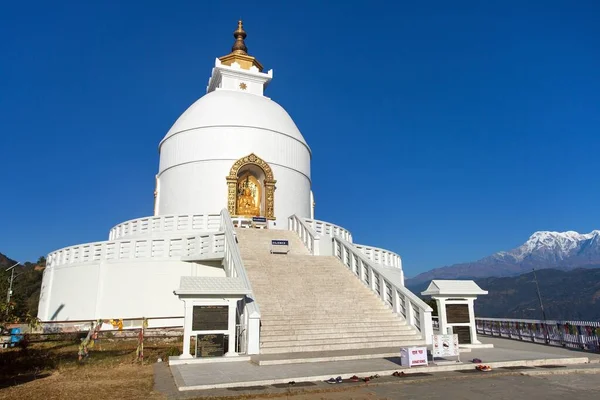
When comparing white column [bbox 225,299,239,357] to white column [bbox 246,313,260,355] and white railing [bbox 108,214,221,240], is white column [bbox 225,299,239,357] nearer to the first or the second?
white column [bbox 246,313,260,355]

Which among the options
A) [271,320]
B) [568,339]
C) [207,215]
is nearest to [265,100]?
[207,215]

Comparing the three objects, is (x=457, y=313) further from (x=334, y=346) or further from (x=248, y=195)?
(x=248, y=195)

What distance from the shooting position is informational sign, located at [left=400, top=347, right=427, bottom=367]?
30.2ft

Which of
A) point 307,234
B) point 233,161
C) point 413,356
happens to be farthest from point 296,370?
point 233,161

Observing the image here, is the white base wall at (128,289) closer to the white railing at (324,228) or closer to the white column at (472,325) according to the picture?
the white railing at (324,228)

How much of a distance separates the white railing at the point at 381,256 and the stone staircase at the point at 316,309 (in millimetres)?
4119

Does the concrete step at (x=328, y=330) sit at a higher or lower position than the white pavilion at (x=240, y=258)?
lower

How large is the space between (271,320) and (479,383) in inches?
242

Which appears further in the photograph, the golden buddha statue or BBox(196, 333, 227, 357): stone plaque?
the golden buddha statue

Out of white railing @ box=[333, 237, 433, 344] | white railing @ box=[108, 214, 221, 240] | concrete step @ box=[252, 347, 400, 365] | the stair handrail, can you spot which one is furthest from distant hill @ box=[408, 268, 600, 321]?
concrete step @ box=[252, 347, 400, 365]

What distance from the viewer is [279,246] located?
62.6 ft

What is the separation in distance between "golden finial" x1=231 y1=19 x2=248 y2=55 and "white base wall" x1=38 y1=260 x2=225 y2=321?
2228 centimetres

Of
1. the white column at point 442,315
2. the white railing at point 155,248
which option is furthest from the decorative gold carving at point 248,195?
the white column at point 442,315

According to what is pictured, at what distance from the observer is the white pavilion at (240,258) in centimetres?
1213
